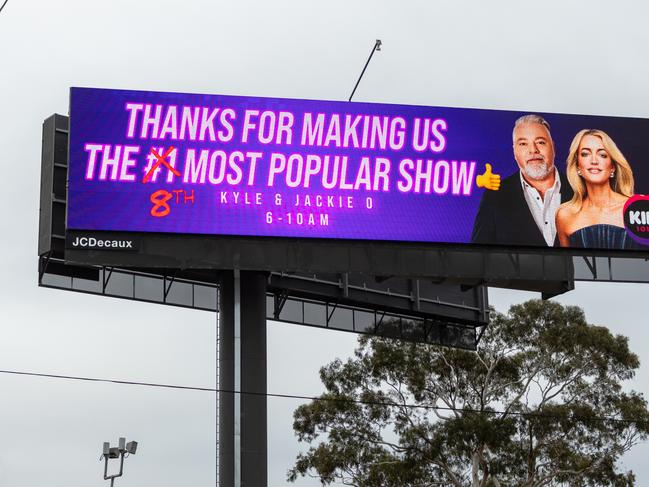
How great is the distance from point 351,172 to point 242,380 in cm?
556

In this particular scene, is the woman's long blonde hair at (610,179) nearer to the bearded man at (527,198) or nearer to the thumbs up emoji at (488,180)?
the bearded man at (527,198)

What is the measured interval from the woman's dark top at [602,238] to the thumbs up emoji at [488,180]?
218 cm

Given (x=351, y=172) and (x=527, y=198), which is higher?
(x=351, y=172)

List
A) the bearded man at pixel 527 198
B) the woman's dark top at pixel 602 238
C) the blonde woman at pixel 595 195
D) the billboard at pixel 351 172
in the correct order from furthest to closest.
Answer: the blonde woman at pixel 595 195 → the woman's dark top at pixel 602 238 → the bearded man at pixel 527 198 → the billboard at pixel 351 172

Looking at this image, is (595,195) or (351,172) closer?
(351,172)

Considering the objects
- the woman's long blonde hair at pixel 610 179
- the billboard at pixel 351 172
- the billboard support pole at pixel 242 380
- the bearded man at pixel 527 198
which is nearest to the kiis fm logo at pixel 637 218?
the billboard at pixel 351 172

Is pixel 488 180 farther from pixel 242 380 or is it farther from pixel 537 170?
pixel 242 380

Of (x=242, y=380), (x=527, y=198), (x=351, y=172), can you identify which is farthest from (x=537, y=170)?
(x=242, y=380)

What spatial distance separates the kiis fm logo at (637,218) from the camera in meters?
31.8

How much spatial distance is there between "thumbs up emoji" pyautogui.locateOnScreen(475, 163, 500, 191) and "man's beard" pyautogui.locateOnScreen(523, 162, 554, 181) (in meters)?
0.81

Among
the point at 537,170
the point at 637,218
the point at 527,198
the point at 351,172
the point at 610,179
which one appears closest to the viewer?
the point at 351,172

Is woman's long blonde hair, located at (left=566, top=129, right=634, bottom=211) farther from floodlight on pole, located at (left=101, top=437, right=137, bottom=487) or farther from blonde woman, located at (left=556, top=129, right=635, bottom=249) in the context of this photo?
floodlight on pole, located at (left=101, top=437, right=137, bottom=487)

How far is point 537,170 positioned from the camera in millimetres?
31875

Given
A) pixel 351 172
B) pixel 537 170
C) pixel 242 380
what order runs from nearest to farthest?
pixel 242 380, pixel 351 172, pixel 537 170
